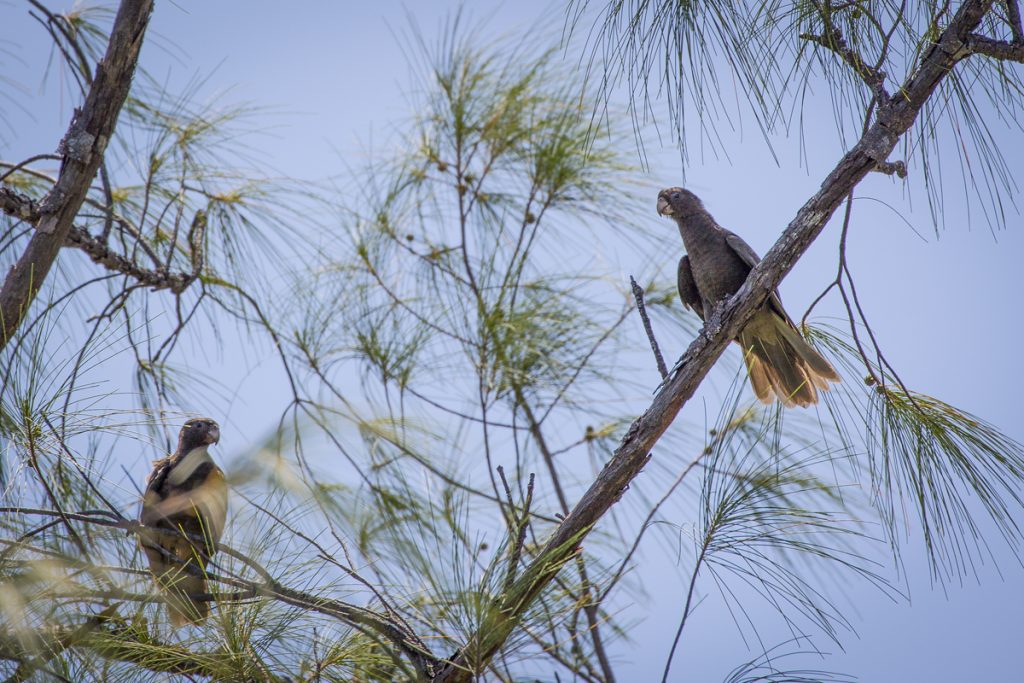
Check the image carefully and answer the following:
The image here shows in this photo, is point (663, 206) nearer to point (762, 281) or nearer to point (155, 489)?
point (762, 281)

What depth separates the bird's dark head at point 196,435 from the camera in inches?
105

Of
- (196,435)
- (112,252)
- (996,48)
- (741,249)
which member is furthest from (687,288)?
(112,252)

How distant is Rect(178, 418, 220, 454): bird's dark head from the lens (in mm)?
2680

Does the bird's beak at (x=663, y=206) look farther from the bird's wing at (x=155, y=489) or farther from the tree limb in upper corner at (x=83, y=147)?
the bird's wing at (x=155, y=489)

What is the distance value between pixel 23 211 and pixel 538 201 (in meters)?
1.46

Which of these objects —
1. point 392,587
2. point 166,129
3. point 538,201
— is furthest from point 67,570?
point 538,201

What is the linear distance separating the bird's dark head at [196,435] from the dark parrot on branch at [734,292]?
1.61 meters

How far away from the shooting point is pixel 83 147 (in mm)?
2012

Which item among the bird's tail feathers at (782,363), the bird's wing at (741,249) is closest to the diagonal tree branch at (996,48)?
the bird's tail feathers at (782,363)

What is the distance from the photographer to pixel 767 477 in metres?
1.75

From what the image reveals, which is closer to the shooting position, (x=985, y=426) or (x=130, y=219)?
(x=985, y=426)

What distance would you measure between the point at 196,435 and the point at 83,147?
1.00 m

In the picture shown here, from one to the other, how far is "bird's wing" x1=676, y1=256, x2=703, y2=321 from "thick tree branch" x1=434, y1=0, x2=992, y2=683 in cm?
112

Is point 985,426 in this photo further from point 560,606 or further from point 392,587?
point 392,587
